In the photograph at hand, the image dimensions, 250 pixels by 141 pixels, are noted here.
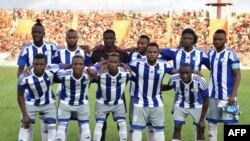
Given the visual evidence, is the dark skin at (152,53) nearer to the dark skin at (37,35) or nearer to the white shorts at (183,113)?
the white shorts at (183,113)

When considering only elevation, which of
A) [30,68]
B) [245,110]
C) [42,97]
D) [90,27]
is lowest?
[245,110]

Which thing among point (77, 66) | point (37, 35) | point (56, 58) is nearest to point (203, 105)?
point (77, 66)

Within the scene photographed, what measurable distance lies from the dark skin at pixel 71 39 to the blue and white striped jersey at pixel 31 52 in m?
0.28

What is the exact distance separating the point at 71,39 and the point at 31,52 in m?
0.63

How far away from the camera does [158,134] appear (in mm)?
6461

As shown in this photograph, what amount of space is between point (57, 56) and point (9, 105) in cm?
→ 547

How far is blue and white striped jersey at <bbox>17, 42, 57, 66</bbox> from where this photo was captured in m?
6.82

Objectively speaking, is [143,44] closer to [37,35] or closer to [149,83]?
[149,83]

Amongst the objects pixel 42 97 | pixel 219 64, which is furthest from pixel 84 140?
pixel 219 64

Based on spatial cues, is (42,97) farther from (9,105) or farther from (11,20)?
(11,20)

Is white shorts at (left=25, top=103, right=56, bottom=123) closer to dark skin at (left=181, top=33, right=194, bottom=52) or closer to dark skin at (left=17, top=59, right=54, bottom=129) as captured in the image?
dark skin at (left=17, top=59, right=54, bottom=129)

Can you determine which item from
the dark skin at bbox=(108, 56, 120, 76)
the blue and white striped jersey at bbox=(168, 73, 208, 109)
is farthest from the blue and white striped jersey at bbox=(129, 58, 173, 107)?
the dark skin at bbox=(108, 56, 120, 76)

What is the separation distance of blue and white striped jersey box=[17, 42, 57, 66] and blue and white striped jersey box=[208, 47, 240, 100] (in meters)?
2.36

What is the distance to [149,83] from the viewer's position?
6.50 meters
